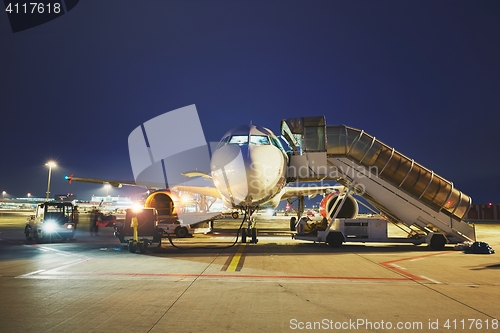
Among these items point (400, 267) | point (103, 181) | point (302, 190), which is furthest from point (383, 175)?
point (103, 181)

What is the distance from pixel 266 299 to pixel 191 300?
48.1 inches

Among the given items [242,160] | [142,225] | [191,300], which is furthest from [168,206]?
[191,300]

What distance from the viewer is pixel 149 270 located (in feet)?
29.2

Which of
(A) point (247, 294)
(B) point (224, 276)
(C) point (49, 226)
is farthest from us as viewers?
(C) point (49, 226)

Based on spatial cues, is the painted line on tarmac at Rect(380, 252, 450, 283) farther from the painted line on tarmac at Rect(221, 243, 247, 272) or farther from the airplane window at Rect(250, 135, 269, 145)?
the airplane window at Rect(250, 135, 269, 145)

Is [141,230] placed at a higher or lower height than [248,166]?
lower

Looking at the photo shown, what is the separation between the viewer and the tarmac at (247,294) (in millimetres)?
4758

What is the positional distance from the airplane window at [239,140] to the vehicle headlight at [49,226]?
34.0ft

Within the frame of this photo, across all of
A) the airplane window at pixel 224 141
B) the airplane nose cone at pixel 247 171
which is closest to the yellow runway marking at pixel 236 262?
the airplane nose cone at pixel 247 171

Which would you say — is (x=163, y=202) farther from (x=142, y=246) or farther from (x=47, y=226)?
(x=142, y=246)

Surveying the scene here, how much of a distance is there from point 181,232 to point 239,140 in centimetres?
925

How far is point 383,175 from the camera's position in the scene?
49.8 ft

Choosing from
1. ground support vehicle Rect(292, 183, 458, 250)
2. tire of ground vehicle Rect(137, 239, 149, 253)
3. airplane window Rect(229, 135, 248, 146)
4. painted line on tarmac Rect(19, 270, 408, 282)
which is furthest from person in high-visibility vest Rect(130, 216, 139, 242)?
ground support vehicle Rect(292, 183, 458, 250)

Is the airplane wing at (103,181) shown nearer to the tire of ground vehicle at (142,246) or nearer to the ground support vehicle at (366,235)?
the tire of ground vehicle at (142,246)
